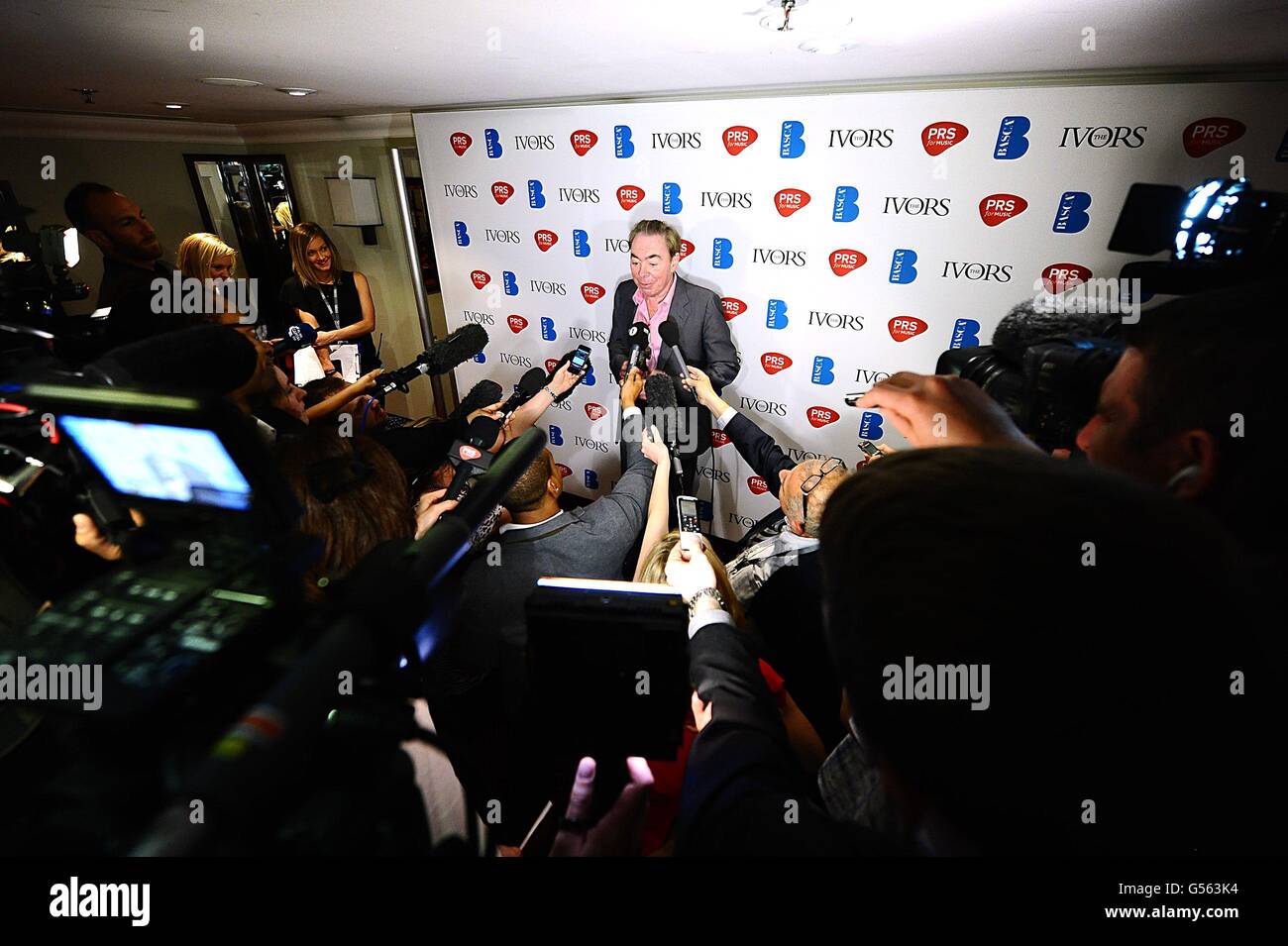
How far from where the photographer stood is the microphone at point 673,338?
2795 millimetres

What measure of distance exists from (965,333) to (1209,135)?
0.95 m

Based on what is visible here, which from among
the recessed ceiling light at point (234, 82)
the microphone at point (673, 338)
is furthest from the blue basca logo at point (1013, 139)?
the recessed ceiling light at point (234, 82)

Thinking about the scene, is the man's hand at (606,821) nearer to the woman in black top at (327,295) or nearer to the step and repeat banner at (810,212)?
the step and repeat banner at (810,212)

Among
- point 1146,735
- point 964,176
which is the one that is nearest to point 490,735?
point 1146,735

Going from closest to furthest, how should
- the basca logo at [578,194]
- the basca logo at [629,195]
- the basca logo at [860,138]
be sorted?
1. the basca logo at [860,138]
2. the basca logo at [629,195]
3. the basca logo at [578,194]

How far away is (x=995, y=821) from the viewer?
452mm

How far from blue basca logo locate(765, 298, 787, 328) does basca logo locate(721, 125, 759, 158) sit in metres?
0.75

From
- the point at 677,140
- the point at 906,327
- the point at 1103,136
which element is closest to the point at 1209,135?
the point at 1103,136

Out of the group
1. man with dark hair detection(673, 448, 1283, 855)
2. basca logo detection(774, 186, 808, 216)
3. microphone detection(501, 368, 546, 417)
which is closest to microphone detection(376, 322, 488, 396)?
microphone detection(501, 368, 546, 417)

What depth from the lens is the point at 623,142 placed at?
112 inches

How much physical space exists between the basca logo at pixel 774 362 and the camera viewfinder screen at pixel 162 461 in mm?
2737

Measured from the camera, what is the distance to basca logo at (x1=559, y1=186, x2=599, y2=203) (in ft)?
10.1

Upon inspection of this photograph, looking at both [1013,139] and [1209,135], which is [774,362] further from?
[1209,135]

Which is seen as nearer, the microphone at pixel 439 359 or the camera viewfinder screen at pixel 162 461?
the camera viewfinder screen at pixel 162 461
